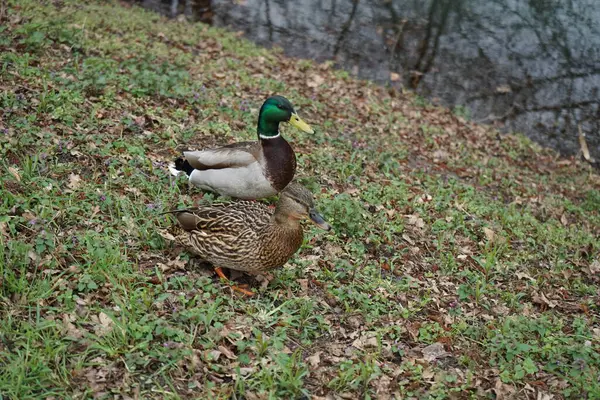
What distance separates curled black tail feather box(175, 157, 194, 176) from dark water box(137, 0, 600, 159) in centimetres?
623

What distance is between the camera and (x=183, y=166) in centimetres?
535

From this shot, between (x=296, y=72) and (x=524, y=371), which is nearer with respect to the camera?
(x=524, y=371)

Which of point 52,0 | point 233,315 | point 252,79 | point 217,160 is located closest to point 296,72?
point 252,79

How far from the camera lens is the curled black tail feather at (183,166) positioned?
209 inches

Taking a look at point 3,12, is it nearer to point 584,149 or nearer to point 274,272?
point 274,272

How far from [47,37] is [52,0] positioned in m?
2.33

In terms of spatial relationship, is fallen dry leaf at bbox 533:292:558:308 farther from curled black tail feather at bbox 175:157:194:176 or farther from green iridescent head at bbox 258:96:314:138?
curled black tail feather at bbox 175:157:194:176

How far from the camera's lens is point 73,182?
4.80 m

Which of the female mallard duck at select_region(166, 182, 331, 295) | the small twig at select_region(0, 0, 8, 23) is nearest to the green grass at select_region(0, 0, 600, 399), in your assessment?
the small twig at select_region(0, 0, 8, 23)

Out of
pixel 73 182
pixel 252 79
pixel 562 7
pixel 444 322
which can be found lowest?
pixel 444 322

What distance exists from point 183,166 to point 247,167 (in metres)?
0.63

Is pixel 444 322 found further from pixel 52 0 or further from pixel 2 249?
pixel 52 0

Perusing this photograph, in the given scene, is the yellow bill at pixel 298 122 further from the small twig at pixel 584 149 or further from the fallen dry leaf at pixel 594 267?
the small twig at pixel 584 149

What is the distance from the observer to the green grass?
11.6 feet
